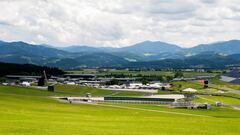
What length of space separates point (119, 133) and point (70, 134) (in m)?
4.43

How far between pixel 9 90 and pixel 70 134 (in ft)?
372

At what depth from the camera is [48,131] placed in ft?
107

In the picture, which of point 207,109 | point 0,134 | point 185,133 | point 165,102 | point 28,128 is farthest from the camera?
point 165,102

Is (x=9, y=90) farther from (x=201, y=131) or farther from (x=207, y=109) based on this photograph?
(x=201, y=131)

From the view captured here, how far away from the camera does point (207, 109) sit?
9656 cm

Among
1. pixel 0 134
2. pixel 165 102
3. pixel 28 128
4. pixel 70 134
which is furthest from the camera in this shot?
pixel 165 102

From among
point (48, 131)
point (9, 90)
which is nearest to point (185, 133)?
point (48, 131)

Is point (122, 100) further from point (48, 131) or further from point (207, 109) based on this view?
point (48, 131)

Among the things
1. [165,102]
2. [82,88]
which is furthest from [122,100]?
[82,88]

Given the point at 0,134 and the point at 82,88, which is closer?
the point at 0,134

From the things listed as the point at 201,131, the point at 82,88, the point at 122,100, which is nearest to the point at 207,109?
the point at 122,100

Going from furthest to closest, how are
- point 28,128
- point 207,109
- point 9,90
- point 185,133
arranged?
1. point 9,90
2. point 207,109
3. point 185,133
4. point 28,128

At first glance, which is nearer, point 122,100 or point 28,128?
point 28,128

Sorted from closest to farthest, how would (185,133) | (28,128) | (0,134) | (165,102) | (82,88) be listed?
(0,134)
(28,128)
(185,133)
(165,102)
(82,88)
